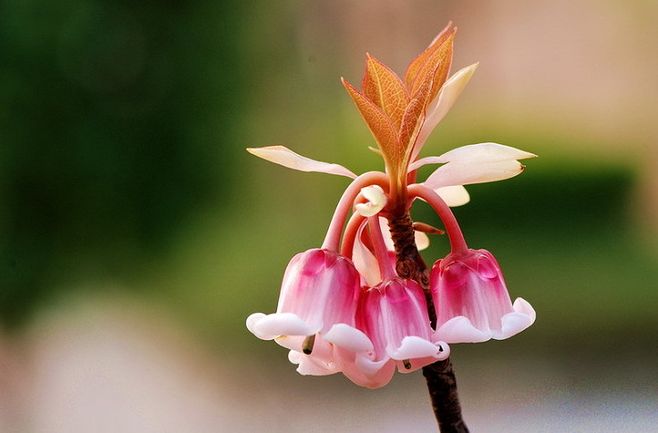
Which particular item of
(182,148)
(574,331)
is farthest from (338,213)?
(182,148)

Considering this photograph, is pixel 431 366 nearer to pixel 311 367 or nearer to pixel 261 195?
pixel 311 367

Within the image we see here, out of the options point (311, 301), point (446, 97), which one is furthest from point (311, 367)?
point (446, 97)

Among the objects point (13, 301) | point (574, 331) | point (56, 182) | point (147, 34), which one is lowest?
point (574, 331)

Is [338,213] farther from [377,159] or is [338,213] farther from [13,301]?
[13,301]

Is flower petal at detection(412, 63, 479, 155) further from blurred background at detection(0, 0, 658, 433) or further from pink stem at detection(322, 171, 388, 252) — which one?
blurred background at detection(0, 0, 658, 433)

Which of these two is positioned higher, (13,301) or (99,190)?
(99,190)

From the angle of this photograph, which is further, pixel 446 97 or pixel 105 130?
pixel 105 130
